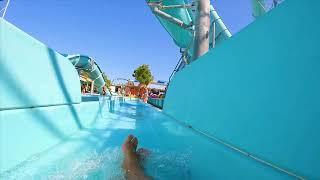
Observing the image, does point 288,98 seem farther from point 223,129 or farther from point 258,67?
point 223,129

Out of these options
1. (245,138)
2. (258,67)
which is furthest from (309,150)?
(258,67)

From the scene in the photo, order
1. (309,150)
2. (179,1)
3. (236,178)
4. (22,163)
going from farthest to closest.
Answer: (179,1) → (22,163) → (236,178) → (309,150)

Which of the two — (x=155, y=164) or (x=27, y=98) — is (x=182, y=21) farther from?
(x=27, y=98)

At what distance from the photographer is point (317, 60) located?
5.47 feet

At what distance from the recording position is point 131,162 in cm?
234

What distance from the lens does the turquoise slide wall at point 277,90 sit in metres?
1.67

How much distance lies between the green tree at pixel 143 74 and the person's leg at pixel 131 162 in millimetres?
32314

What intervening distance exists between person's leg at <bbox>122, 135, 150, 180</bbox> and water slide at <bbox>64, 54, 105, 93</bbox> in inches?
361

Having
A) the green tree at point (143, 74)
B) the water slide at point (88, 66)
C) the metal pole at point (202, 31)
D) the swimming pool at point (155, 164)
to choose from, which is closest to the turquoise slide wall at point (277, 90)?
the swimming pool at point (155, 164)

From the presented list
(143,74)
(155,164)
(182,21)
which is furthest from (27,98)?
(143,74)

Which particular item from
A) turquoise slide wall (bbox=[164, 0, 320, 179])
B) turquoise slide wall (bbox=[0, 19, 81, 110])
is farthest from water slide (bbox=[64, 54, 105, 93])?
turquoise slide wall (bbox=[164, 0, 320, 179])

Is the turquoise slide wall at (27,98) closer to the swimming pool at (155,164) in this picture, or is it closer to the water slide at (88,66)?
the swimming pool at (155,164)

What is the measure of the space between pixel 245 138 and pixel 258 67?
712 mm

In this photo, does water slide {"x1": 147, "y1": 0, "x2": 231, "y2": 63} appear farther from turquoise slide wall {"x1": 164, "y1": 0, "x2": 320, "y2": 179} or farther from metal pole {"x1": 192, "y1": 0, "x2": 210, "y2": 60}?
turquoise slide wall {"x1": 164, "y1": 0, "x2": 320, "y2": 179}
